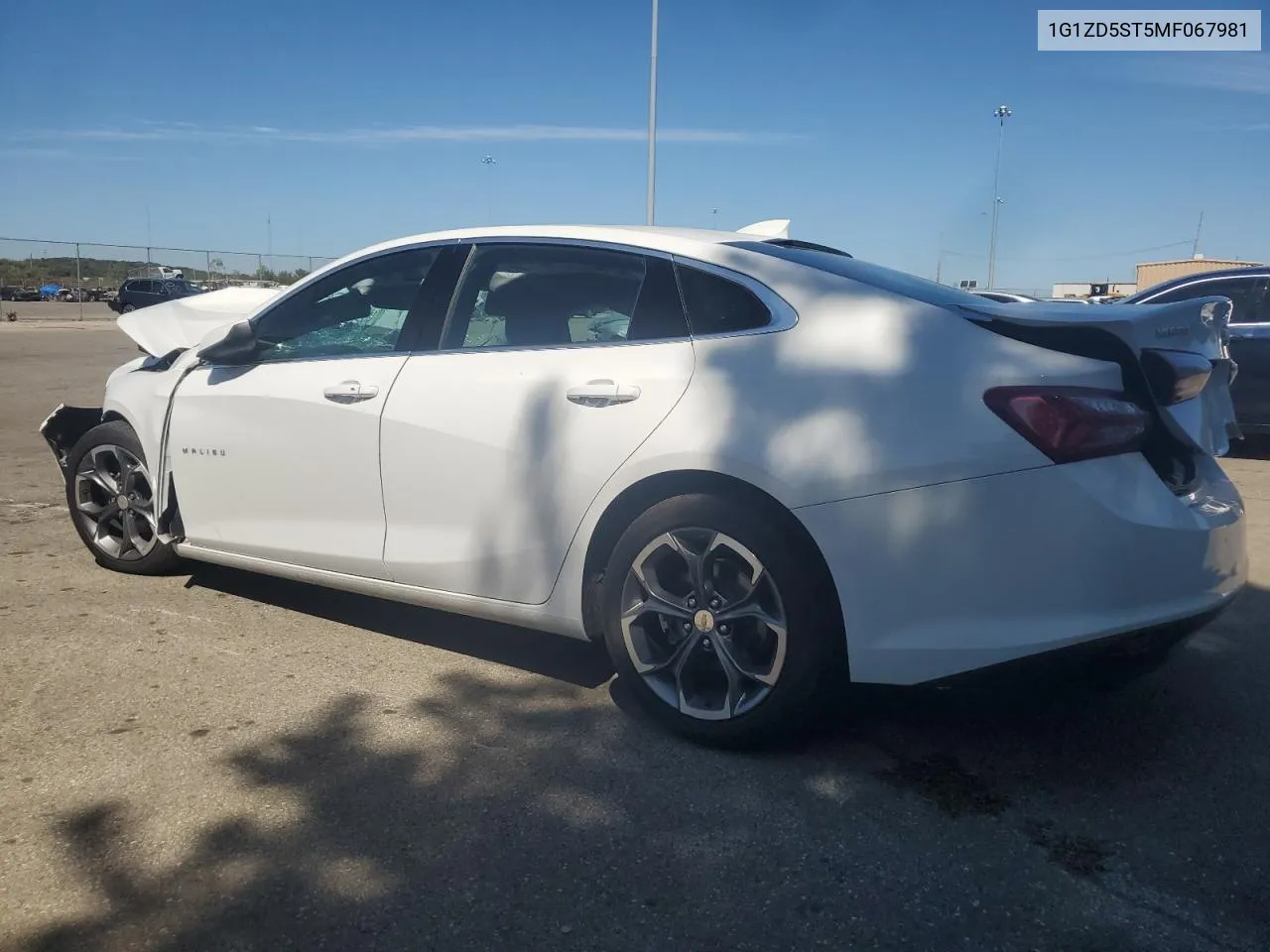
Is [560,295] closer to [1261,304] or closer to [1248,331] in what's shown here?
[1248,331]

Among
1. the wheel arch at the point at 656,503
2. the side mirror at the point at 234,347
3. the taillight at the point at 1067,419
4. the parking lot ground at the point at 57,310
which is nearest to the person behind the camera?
the taillight at the point at 1067,419

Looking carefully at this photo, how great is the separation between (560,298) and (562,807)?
1.68m

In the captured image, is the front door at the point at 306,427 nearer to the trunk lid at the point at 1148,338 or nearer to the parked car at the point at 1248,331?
the trunk lid at the point at 1148,338

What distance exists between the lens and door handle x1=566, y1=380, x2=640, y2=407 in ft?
10.5

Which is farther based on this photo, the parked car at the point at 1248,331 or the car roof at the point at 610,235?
the parked car at the point at 1248,331

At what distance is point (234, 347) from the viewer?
162 inches

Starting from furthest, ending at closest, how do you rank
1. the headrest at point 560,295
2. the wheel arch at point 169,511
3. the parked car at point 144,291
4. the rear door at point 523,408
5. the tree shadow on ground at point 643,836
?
the parked car at point 144,291 → the wheel arch at point 169,511 → the headrest at point 560,295 → the rear door at point 523,408 → the tree shadow on ground at point 643,836

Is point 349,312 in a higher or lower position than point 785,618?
higher

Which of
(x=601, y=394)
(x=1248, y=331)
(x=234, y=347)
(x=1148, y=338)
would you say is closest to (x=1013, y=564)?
(x=1148, y=338)

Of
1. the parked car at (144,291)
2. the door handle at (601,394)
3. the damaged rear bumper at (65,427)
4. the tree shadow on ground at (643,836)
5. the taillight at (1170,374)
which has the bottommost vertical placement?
the tree shadow on ground at (643,836)

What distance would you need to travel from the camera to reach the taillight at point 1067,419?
8.77ft

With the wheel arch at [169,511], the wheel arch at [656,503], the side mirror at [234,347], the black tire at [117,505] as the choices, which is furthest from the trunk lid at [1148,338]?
the black tire at [117,505]

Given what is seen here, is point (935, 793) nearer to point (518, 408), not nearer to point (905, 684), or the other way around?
point (905, 684)

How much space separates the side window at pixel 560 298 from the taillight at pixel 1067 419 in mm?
1013
